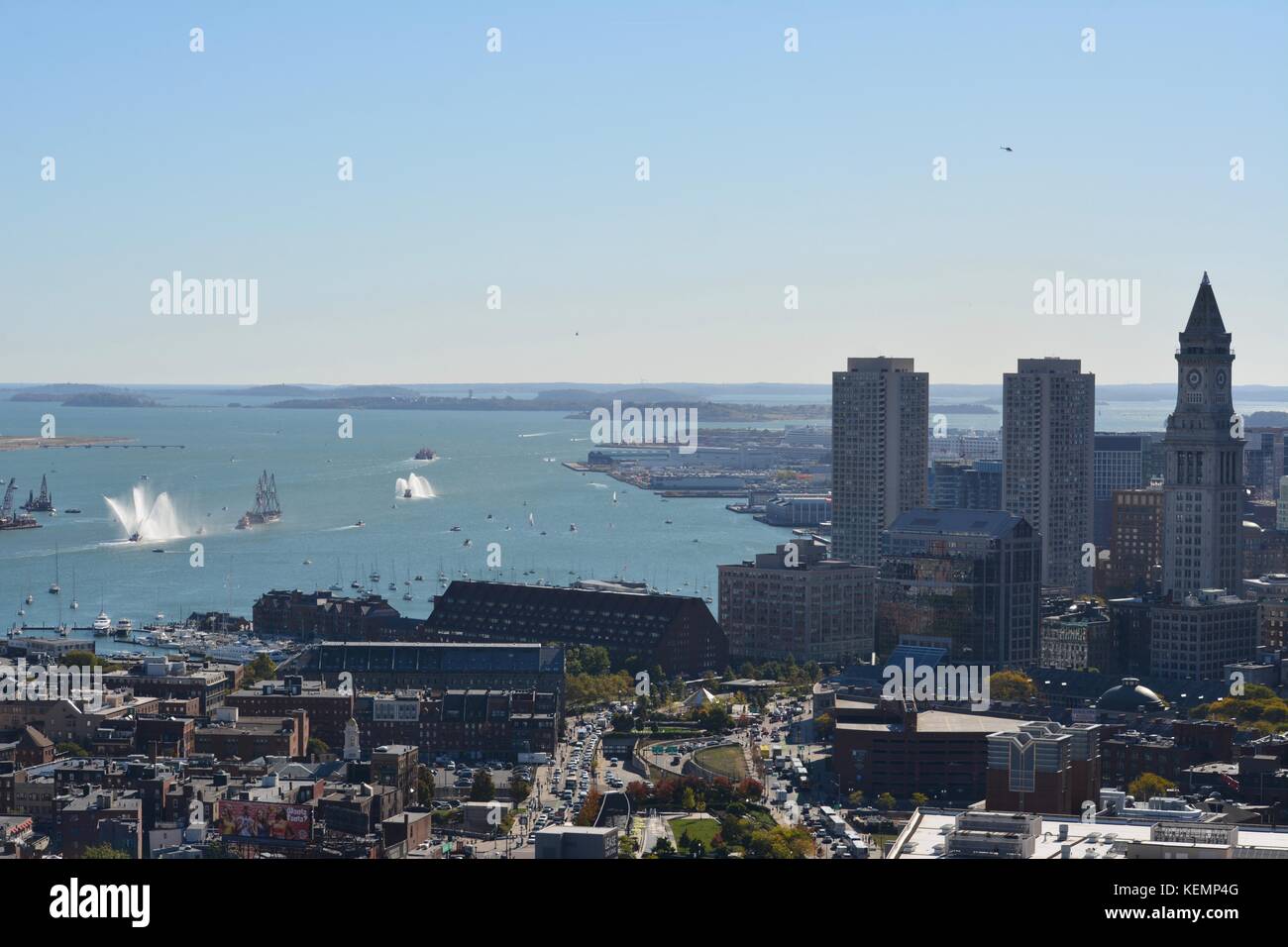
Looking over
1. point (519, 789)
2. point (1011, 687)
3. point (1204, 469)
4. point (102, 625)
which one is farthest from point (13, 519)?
point (519, 789)

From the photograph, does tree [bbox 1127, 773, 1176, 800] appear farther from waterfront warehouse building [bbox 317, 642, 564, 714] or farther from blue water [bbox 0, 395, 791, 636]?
blue water [bbox 0, 395, 791, 636]

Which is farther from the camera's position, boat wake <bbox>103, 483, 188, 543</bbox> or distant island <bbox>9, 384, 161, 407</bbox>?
distant island <bbox>9, 384, 161, 407</bbox>

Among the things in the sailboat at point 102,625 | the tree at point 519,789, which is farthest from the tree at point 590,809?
the sailboat at point 102,625

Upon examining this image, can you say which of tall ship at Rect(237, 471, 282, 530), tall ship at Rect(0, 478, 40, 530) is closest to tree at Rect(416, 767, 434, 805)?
tall ship at Rect(237, 471, 282, 530)

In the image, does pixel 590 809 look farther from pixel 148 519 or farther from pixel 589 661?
pixel 148 519

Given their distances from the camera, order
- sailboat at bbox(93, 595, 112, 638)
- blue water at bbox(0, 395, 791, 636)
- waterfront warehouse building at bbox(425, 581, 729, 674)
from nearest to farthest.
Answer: waterfront warehouse building at bbox(425, 581, 729, 674)
sailboat at bbox(93, 595, 112, 638)
blue water at bbox(0, 395, 791, 636)

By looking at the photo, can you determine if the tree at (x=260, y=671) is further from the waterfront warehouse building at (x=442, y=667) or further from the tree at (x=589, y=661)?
the tree at (x=589, y=661)
